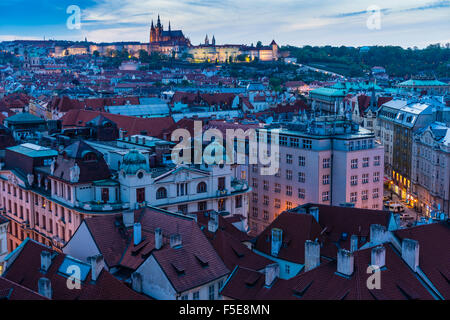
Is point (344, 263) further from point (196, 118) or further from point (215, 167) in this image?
point (196, 118)

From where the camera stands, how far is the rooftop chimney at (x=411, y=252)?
32.7 metres

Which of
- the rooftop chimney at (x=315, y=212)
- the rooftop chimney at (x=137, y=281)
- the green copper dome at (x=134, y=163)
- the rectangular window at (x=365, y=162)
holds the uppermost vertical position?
the green copper dome at (x=134, y=163)

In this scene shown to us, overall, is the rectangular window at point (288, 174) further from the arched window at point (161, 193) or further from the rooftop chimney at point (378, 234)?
the rooftop chimney at point (378, 234)

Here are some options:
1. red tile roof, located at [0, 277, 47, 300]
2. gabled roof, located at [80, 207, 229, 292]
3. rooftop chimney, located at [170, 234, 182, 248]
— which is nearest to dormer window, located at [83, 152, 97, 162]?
gabled roof, located at [80, 207, 229, 292]

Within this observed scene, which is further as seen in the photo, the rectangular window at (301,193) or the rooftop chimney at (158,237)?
the rectangular window at (301,193)

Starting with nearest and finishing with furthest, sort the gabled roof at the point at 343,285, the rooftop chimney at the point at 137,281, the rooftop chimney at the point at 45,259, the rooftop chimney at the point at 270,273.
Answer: the gabled roof at the point at 343,285 < the rooftop chimney at the point at 270,273 < the rooftop chimney at the point at 137,281 < the rooftop chimney at the point at 45,259

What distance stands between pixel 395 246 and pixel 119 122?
64877mm

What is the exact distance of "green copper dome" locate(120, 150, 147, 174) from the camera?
4856cm

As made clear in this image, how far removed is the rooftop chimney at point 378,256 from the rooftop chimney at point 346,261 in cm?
132

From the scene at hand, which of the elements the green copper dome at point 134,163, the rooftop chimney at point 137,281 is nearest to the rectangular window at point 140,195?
the green copper dome at point 134,163

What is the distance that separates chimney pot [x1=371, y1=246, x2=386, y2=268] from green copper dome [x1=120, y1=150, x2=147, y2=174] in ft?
75.0

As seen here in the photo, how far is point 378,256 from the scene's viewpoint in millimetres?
31328

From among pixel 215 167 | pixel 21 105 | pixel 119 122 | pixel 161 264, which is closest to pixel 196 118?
pixel 119 122

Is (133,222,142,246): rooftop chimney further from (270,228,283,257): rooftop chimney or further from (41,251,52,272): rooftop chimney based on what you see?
(270,228,283,257): rooftop chimney
